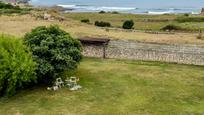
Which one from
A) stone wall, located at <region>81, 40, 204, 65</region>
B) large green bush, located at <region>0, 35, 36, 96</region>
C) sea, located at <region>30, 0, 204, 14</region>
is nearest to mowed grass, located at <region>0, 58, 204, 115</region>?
large green bush, located at <region>0, 35, 36, 96</region>

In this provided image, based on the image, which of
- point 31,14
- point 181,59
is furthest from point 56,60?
point 31,14

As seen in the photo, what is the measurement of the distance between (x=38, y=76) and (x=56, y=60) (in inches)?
60.8

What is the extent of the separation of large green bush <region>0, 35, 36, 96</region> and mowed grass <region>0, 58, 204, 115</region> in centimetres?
87

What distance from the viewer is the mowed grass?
2316cm

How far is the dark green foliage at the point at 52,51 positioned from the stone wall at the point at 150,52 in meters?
6.60

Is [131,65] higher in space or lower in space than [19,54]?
lower

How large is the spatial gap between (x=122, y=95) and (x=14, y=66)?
22.2 ft

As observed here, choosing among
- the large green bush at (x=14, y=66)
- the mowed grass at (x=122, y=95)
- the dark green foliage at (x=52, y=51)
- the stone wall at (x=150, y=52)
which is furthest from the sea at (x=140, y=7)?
the large green bush at (x=14, y=66)

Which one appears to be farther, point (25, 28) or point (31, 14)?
point (31, 14)

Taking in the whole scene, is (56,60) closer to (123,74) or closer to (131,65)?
(123,74)

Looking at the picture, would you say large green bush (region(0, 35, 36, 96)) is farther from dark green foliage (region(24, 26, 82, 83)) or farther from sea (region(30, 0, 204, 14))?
sea (region(30, 0, 204, 14))

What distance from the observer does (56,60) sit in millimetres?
26797

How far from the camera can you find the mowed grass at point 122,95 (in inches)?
912

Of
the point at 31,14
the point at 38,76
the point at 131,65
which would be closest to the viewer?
the point at 38,76
